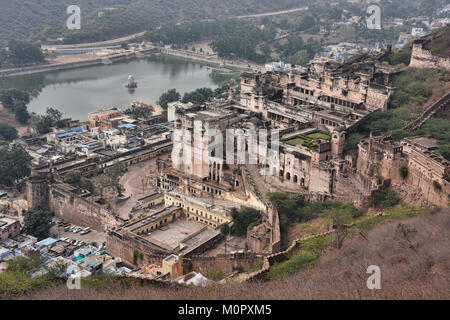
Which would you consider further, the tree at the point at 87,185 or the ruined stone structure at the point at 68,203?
the tree at the point at 87,185

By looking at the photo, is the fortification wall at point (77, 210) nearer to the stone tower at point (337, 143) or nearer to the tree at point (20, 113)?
the stone tower at point (337, 143)

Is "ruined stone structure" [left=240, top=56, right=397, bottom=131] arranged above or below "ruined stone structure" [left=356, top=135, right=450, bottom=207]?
above

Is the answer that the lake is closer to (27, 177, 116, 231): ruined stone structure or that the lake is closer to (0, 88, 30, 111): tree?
(0, 88, 30, 111): tree

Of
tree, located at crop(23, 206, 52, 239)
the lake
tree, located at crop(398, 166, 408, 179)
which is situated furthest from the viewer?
the lake

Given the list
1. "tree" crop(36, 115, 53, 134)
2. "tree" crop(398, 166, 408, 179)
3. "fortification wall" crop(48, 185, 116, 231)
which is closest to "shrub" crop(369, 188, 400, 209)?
"tree" crop(398, 166, 408, 179)

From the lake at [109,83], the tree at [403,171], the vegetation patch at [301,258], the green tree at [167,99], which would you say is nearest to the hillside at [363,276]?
the vegetation patch at [301,258]

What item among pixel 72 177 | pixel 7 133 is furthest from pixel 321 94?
pixel 7 133
